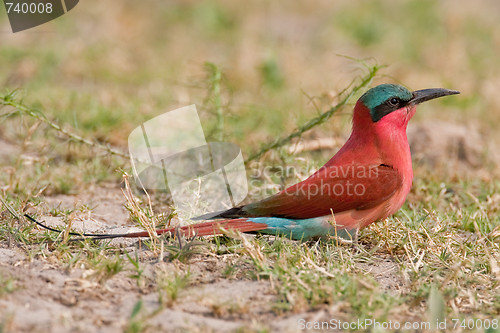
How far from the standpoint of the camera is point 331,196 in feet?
9.55

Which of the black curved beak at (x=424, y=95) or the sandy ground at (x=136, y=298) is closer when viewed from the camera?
the sandy ground at (x=136, y=298)

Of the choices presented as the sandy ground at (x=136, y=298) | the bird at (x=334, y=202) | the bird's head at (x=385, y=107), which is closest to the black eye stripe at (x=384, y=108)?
the bird's head at (x=385, y=107)

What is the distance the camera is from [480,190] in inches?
157

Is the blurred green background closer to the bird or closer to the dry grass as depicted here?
the dry grass

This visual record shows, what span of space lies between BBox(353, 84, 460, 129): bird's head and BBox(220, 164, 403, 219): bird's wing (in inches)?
12.6

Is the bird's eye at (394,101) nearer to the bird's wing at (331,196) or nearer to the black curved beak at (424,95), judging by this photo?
the black curved beak at (424,95)

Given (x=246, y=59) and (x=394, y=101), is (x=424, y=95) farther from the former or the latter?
(x=246, y=59)

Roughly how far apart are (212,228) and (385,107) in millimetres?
1102

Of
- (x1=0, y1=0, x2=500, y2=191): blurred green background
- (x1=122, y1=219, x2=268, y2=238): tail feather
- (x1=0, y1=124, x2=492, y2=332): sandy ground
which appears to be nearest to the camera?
(x1=0, y1=124, x2=492, y2=332): sandy ground

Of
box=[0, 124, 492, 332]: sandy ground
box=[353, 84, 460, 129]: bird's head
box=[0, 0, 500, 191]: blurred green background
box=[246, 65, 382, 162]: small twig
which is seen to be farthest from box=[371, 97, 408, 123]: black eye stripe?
box=[0, 124, 492, 332]: sandy ground

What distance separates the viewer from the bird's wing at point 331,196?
2904 millimetres

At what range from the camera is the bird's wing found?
2.90 m

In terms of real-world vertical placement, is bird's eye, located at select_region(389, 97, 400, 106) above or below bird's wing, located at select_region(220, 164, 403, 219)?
above

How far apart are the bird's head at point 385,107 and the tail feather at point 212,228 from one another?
0.80 meters
